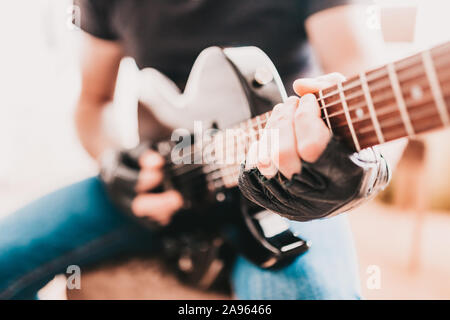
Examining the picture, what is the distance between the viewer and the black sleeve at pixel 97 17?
28.2 inches

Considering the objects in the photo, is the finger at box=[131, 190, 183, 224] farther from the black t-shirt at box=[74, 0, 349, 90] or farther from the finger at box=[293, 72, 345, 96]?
the finger at box=[293, 72, 345, 96]

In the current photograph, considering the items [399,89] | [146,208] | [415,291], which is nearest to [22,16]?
Answer: [146,208]

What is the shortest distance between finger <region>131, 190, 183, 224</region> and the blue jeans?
0.18 feet

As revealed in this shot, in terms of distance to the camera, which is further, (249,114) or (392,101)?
(249,114)

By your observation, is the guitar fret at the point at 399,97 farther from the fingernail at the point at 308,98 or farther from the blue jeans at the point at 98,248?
the blue jeans at the point at 98,248

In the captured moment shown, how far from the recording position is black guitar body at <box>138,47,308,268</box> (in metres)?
0.47

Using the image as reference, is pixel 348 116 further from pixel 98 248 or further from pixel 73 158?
pixel 73 158

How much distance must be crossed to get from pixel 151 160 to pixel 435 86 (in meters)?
0.50

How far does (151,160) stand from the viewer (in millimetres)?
638

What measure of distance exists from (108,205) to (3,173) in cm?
88

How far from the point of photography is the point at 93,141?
2.86 ft

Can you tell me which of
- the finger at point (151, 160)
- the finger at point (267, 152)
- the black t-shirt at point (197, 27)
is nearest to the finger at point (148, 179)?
the finger at point (151, 160)

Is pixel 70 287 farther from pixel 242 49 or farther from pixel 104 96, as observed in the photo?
pixel 242 49

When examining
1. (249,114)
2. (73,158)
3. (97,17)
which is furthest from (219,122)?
(73,158)
